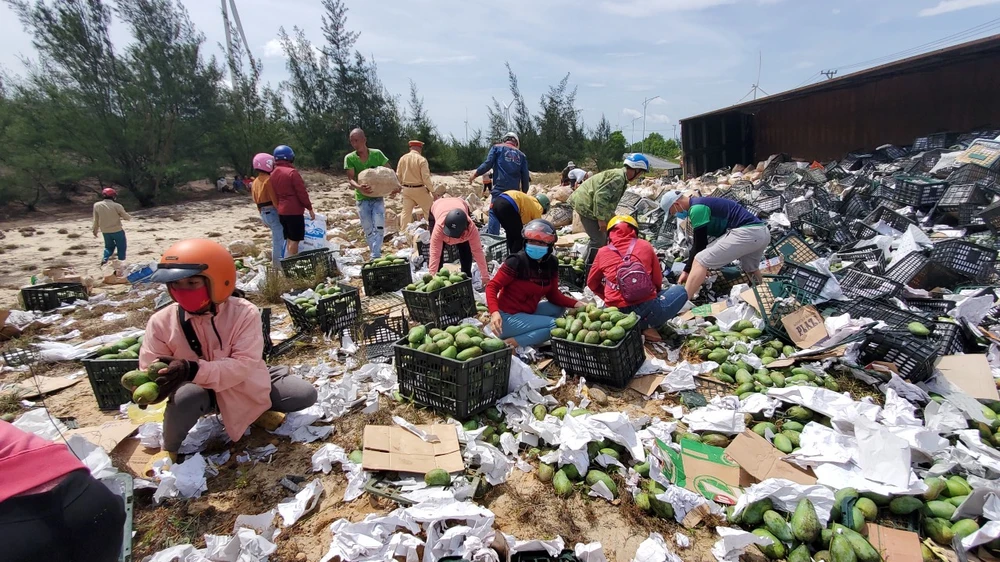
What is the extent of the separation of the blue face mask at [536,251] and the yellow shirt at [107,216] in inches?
341

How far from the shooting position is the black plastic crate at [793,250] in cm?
641

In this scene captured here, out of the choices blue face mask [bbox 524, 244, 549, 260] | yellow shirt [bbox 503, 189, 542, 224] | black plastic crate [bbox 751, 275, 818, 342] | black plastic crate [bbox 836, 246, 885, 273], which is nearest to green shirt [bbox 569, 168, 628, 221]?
yellow shirt [bbox 503, 189, 542, 224]

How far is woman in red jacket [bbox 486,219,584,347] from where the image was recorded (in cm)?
454

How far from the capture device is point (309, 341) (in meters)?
5.37

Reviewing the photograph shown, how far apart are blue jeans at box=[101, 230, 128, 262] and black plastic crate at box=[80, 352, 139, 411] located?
684cm

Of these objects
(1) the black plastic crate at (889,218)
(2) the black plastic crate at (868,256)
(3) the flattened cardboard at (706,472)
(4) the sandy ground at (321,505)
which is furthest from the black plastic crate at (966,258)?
(3) the flattened cardboard at (706,472)

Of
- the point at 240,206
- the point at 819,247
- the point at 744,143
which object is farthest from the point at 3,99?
the point at 744,143

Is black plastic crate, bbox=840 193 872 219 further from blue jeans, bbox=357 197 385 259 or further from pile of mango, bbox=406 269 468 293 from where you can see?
blue jeans, bbox=357 197 385 259

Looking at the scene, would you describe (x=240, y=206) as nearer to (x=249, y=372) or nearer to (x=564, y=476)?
(x=249, y=372)

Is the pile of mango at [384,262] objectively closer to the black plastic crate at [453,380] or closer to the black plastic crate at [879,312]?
the black plastic crate at [453,380]

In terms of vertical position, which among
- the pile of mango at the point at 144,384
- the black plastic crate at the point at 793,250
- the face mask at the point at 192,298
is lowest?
the black plastic crate at the point at 793,250

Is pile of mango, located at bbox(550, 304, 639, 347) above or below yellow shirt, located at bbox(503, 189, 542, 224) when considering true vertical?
below

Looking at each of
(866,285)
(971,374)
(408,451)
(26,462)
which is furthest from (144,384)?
(866,285)

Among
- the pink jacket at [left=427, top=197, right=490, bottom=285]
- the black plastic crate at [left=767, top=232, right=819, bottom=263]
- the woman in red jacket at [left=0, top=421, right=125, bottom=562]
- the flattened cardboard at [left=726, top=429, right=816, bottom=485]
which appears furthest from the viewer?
the black plastic crate at [left=767, top=232, right=819, bottom=263]
